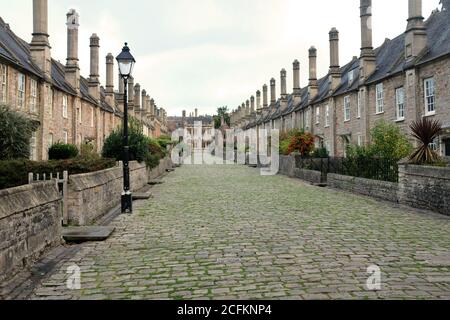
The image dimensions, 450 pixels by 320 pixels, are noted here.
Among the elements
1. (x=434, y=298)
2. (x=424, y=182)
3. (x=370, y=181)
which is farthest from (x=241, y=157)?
(x=434, y=298)

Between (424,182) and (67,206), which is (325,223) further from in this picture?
(67,206)

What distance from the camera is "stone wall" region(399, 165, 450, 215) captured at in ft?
39.5

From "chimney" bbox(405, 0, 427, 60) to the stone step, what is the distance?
2287cm

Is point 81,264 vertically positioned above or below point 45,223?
below

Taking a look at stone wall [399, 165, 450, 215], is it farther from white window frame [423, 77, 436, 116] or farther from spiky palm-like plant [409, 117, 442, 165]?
white window frame [423, 77, 436, 116]

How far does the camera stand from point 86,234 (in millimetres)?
8914

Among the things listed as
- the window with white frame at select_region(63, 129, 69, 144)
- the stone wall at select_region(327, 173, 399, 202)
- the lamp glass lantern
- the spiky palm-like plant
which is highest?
the lamp glass lantern

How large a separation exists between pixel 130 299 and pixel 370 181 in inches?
557

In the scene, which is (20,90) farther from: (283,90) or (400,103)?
(283,90)

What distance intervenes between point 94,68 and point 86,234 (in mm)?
34148

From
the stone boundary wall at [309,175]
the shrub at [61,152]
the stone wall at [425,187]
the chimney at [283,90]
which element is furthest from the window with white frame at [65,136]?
the chimney at [283,90]

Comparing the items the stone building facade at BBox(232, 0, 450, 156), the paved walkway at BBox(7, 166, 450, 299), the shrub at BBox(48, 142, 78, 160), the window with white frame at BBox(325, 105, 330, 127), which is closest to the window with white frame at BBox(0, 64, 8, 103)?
the shrub at BBox(48, 142, 78, 160)

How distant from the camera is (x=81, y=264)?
6.88 metres

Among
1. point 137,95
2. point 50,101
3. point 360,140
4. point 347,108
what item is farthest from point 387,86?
point 137,95
